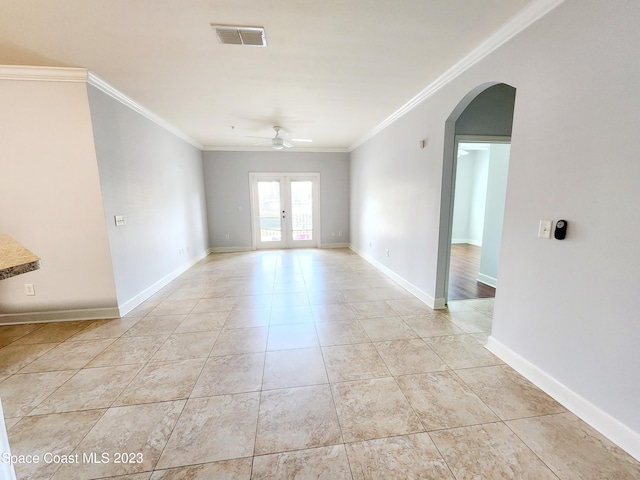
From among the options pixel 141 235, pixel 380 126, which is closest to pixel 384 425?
pixel 141 235

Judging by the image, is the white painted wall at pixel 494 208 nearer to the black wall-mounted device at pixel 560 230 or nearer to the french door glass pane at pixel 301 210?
the black wall-mounted device at pixel 560 230

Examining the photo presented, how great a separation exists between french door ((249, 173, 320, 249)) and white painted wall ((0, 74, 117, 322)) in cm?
393

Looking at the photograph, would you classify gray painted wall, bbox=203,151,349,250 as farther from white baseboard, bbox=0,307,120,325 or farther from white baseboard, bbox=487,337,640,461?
white baseboard, bbox=487,337,640,461

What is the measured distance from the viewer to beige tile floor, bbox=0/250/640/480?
4.35 ft

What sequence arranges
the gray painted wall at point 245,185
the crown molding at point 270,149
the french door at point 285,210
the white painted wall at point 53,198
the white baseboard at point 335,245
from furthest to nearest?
the white baseboard at point 335,245, the french door at point 285,210, the gray painted wall at point 245,185, the crown molding at point 270,149, the white painted wall at point 53,198

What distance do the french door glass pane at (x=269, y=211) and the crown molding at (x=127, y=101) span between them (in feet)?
7.35

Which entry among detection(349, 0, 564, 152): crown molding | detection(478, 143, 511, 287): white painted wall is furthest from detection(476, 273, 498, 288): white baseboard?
detection(349, 0, 564, 152): crown molding

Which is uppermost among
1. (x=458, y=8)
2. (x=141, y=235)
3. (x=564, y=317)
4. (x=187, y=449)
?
(x=458, y=8)

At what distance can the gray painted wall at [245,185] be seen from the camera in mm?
6324

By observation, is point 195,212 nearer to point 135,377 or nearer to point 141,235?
point 141,235

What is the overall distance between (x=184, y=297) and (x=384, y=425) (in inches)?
121

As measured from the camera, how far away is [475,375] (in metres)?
1.98

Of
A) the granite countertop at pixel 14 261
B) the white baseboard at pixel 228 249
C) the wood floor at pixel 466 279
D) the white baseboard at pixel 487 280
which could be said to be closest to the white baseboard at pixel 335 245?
the white baseboard at pixel 228 249

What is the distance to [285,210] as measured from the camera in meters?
6.77
